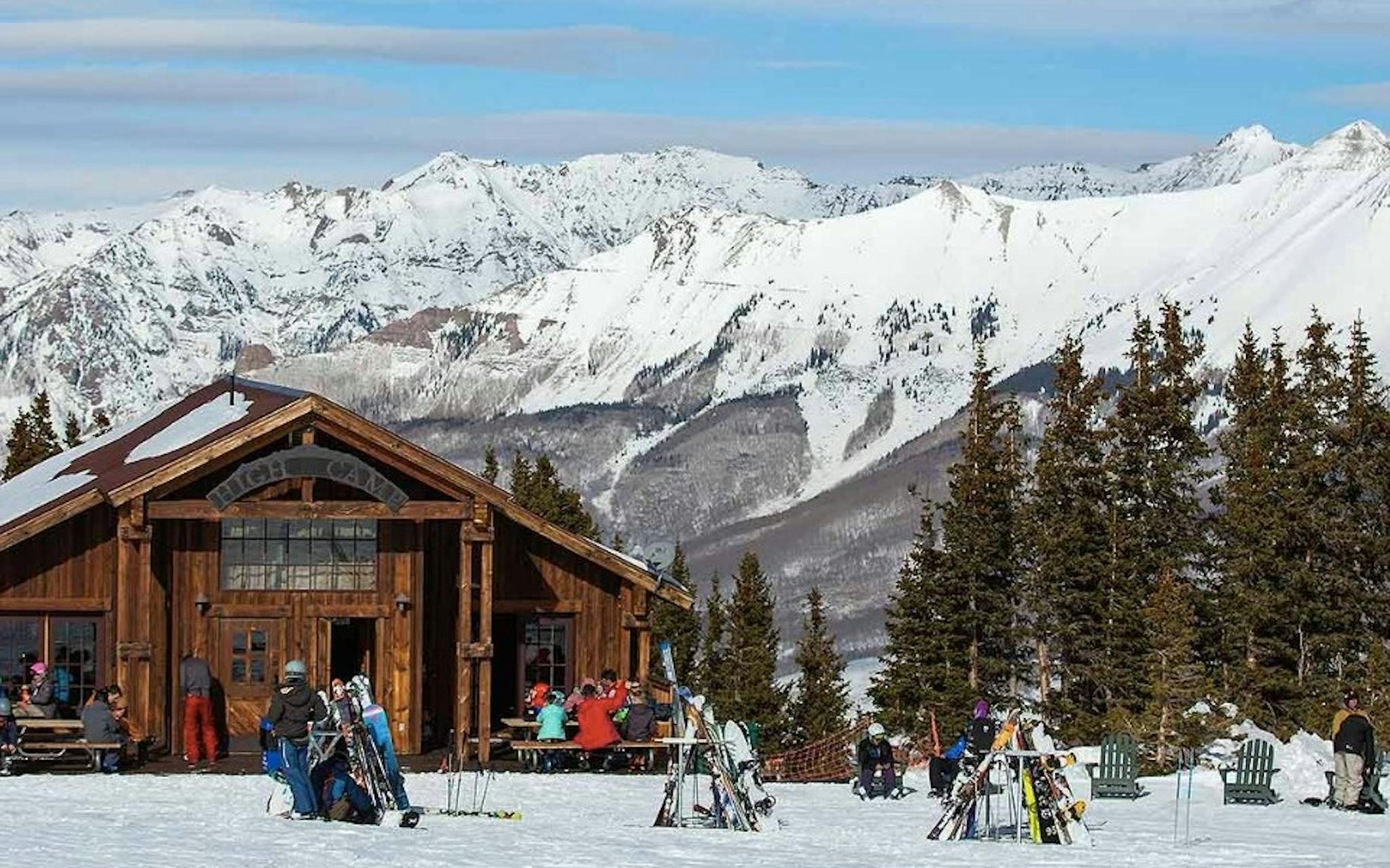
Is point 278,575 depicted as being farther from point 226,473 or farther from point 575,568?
point 575,568

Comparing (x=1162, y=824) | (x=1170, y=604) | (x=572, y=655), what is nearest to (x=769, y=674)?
(x=1170, y=604)

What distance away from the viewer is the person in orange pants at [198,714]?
40.9 metres

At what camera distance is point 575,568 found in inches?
1785

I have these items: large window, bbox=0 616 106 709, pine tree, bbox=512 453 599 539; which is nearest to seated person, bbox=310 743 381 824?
large window, bbox=0 616 106 709

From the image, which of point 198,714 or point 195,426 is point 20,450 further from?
point 198,714

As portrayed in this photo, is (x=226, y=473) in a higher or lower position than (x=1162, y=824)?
higher

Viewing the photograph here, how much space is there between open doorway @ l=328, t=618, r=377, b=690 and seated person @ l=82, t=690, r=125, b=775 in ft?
14.5

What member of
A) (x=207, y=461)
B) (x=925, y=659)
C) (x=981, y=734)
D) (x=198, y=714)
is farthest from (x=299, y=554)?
(x=925, y=659)

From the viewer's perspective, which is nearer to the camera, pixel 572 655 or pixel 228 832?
pixel 228 832

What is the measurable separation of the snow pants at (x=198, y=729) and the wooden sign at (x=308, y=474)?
110 inches

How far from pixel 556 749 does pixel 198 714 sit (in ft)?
16.8

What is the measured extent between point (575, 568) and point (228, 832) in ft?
53.6

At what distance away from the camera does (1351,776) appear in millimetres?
35719

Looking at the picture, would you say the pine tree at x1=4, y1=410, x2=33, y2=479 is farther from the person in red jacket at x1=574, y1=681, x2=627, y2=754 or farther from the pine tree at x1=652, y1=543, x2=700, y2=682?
the person in red jacket at x1=574, y1=681, x2=627, y2=754
